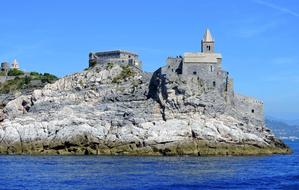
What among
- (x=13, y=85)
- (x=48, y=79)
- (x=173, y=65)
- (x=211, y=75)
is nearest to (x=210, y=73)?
(x=211, y=75)

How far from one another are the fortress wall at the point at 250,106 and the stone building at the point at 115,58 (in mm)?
20198

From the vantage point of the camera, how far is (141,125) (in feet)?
244

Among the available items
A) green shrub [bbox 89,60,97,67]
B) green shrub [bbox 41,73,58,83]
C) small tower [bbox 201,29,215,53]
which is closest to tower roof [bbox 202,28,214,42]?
small tower [bbox 201,29,215,53]

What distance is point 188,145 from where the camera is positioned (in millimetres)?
72562

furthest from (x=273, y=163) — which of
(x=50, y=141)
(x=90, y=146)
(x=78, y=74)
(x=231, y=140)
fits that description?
(x=78, y=74)

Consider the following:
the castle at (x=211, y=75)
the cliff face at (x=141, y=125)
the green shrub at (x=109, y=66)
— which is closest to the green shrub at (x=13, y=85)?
the cliff face at (x=141, y=125)

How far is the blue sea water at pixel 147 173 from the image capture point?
4341 cm

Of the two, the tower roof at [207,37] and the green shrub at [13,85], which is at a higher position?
the tower roof at [207,37]

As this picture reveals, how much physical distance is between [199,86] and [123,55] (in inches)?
933

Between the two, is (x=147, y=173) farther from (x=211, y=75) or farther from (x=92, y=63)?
(x=92, y=63)

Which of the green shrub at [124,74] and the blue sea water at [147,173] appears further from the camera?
the green shrub at [124,74]

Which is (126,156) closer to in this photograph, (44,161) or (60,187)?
(44,161)

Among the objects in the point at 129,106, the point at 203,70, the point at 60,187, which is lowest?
the point at 60,187

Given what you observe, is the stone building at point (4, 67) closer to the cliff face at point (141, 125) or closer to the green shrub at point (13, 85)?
the green shrub at point (13, 85)
